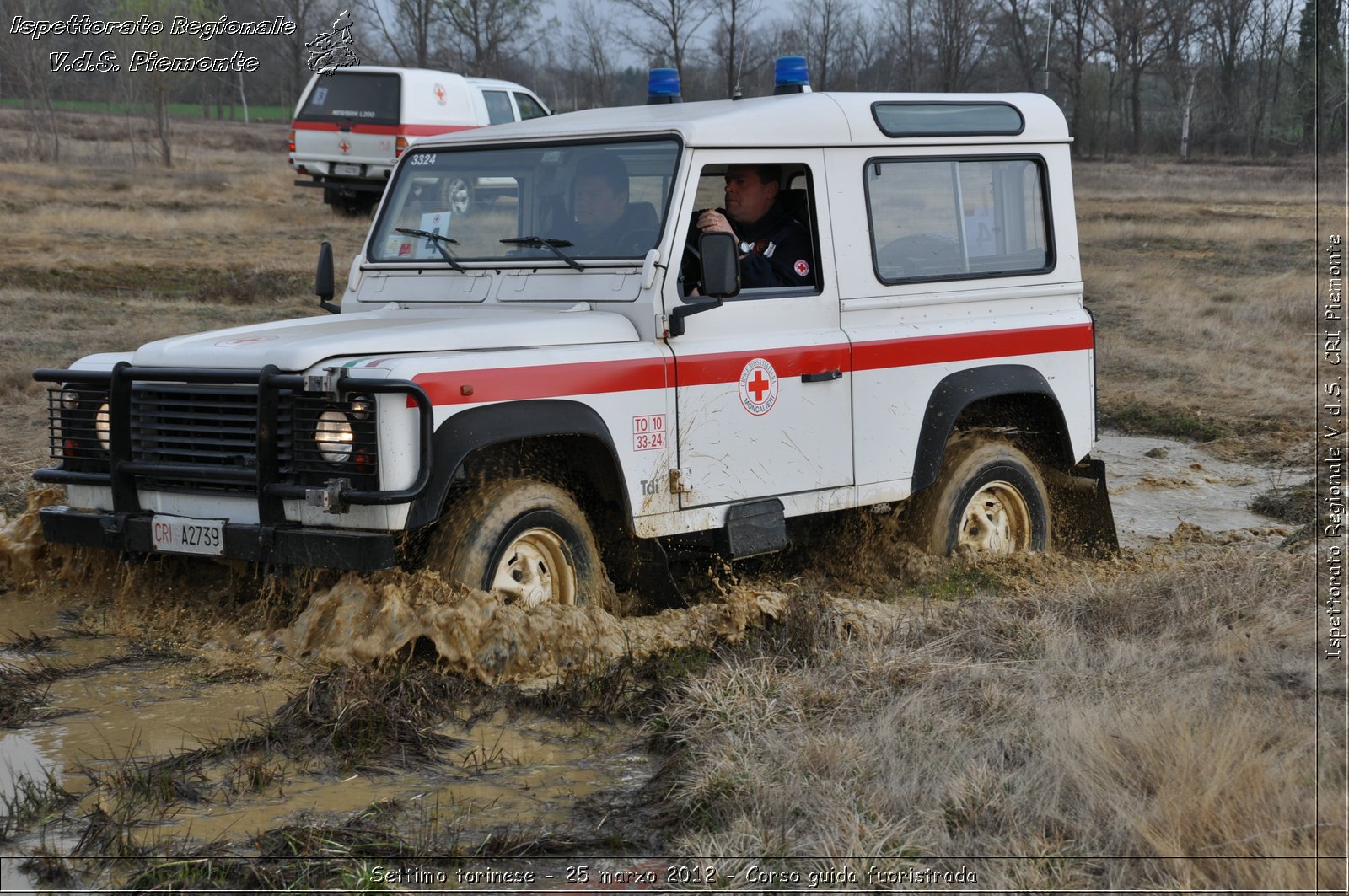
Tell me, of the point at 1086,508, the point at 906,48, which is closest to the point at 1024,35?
the point at 906,48

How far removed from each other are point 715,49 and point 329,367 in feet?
108

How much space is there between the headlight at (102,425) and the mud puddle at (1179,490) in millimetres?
5580

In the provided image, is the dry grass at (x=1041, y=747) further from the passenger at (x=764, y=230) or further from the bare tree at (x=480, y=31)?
the bare tree at (x=480, y=31)

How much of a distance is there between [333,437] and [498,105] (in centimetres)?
1834

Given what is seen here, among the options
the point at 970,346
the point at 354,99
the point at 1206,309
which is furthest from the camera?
the point at 354,99

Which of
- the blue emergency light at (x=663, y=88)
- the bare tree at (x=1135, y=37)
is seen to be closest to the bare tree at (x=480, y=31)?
the bare tree at (x=1135, y=37)

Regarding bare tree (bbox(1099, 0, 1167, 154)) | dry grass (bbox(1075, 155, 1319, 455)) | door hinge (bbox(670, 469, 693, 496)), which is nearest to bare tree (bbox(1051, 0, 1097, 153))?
bare tree (bbox(1099, 0, 1167, 154))

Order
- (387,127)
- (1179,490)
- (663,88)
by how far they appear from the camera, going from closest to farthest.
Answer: (663,88) < (1179,490) < (387,127)

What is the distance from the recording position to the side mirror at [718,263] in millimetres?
5430

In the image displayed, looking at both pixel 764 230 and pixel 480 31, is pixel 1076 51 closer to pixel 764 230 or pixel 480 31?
pixel 480 31

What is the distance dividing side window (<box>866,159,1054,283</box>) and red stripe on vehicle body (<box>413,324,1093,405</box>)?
1.06 feet

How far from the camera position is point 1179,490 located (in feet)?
31.9

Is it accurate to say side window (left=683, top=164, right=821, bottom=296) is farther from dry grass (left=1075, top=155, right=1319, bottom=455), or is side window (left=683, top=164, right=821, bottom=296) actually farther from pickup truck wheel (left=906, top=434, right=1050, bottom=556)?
dry grass (left=1075, top=155, right=1319, bottom=455)

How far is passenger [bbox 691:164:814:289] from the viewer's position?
6.06m
